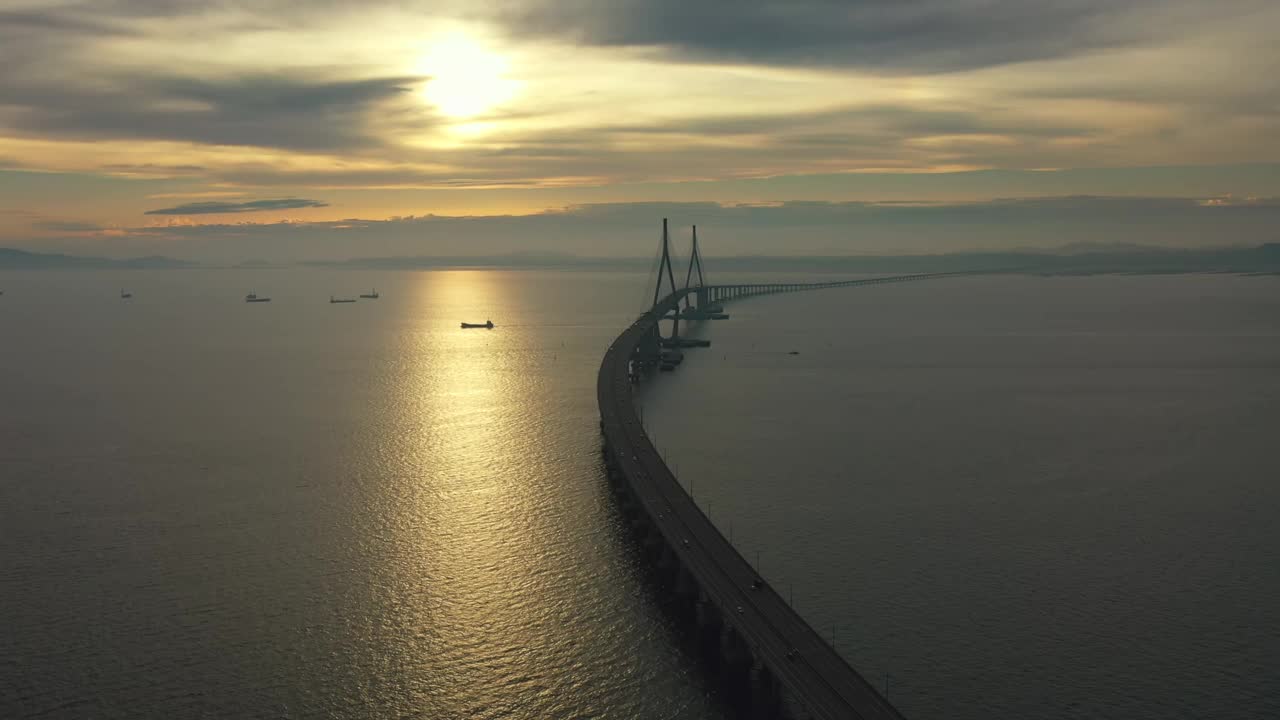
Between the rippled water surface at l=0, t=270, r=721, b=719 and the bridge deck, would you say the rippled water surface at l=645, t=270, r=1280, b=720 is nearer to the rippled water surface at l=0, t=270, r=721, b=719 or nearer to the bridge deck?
the bridge deck

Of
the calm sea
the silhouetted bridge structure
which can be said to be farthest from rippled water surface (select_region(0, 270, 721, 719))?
the silhouetted bridge structure

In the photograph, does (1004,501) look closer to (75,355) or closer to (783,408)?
(783,408)

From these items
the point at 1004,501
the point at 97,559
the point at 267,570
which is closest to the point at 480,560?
the point at 267,570

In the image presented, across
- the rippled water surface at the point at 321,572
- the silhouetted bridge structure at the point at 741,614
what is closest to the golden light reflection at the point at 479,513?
the rippled water surface at the point at 321,572

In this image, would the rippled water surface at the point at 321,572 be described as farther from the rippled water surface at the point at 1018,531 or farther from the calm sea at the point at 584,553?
the rippled water surface at the point at 1018,531

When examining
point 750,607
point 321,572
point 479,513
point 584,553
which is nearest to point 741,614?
point 750,607
